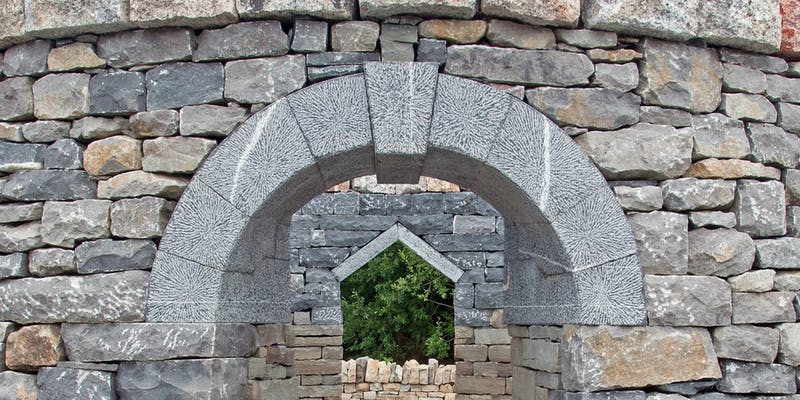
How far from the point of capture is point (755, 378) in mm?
3834

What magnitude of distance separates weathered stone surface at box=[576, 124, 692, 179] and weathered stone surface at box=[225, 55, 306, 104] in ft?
4.47

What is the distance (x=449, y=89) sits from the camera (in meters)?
3.79

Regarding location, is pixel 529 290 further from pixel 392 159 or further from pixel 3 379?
pixel 3 379

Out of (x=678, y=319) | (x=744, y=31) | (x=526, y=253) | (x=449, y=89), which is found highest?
(x=744, y=31)

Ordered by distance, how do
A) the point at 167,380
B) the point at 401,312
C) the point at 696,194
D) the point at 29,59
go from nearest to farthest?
the point at 167,380 → the point at 696,194 → the point at 29,59 → the point at 401,312

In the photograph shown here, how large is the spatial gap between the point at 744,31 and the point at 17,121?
3.59 m

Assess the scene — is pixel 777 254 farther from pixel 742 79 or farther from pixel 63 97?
pixel 63 97

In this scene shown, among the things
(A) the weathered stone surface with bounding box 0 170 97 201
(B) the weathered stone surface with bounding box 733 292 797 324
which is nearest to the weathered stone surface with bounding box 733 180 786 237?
(B) the weathered stone surface with bounding box 733 292 797 324

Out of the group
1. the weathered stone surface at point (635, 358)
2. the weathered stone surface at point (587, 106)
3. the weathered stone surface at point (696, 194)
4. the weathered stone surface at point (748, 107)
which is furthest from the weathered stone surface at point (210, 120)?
the weathered stone surface at point (748, 107)

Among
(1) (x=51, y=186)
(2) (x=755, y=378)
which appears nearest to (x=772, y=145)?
(2) (x=755, y=378)

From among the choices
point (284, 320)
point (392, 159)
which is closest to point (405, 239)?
point (284, 320)

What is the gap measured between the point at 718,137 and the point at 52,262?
3.22m

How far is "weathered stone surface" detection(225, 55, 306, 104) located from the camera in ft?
12.4

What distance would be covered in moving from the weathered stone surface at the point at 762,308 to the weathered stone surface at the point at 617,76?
3.67ft
